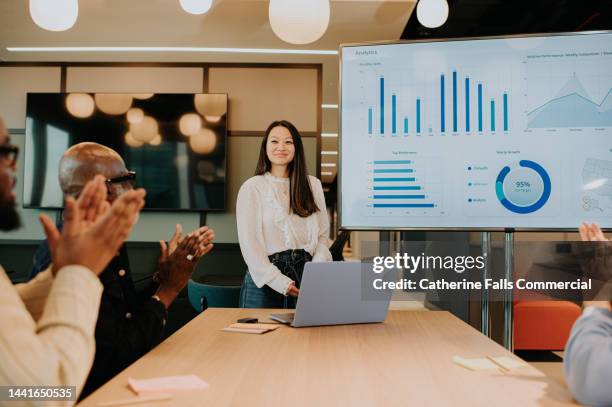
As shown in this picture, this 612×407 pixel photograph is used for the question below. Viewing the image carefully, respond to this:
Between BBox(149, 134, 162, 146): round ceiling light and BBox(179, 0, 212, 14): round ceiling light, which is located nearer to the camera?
BBox(179, 0, 212, 14): round ceiling light

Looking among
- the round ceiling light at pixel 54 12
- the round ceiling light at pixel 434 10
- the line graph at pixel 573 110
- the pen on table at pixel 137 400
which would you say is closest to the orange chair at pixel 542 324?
the round ceiling light at pixel 434 10

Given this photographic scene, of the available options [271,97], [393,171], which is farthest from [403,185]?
[271,97]

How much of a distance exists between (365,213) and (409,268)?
0.87 feet

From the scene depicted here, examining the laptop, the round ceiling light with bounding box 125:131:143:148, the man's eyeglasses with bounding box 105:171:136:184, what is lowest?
the laptop

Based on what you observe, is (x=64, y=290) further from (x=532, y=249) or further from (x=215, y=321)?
(x=532, y=249)

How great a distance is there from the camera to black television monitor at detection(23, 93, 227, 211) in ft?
16.0

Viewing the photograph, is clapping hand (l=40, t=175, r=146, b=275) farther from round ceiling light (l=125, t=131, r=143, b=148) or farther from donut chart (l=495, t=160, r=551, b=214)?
round ceiling light (l=125, t=131, r=143, b=148)

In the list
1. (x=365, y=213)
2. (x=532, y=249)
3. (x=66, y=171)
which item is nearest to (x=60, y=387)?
(x=66, y=171)

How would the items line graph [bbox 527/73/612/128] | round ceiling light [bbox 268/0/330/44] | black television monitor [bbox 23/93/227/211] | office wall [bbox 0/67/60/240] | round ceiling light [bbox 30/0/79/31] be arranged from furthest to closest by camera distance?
1. office wall [bbox 0/67/60/240]
2. black television monitor [bbox 23/93/227/211]
3. round ceiling light [bbox 30/0/79/31]
4. round ceiling light [bbox 268/0/330/44]
5. line graph [bbox 527/73/612/128]

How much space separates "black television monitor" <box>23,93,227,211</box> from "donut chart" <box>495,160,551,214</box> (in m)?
3.37

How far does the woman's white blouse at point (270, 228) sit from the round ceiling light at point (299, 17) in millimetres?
812

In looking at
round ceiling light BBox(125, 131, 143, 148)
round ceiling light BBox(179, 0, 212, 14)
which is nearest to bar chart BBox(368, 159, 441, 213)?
round ceiling light BBox(179, 0, 212, 14)

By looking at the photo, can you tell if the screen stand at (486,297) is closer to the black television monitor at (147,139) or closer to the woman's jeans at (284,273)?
the woman's jeans at (284,273)

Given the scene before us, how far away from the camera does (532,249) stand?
4.20 meters
